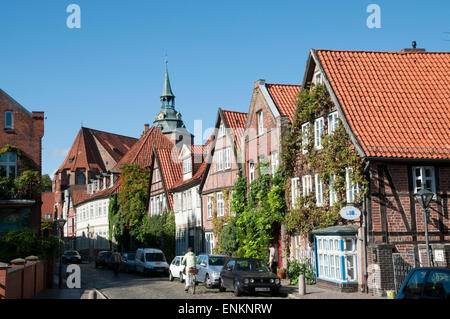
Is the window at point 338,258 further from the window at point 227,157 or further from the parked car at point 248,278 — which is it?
the window at point 227,157

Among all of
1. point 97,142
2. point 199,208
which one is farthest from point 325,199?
point 97,142

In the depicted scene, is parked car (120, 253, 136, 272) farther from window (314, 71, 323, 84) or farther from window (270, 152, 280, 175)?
window (314, 71, 323, 84)

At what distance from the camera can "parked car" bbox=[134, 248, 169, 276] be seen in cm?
3553

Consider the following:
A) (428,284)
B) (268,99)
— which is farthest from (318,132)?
(428,284)

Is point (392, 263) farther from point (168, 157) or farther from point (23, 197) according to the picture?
point (168, 157)

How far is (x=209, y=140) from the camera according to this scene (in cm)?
4241

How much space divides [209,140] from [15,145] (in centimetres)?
1355

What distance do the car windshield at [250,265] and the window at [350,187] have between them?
4.14m

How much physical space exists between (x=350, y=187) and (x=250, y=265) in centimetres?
480

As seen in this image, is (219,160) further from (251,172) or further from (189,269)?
(189,269)

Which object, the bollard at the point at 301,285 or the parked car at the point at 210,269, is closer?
the bollard at the point at 301,285

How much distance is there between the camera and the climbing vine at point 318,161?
22562 mm

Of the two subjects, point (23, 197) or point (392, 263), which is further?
point (23, 197)

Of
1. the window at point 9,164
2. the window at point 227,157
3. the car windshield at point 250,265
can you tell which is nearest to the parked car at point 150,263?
the window at point 227,157
